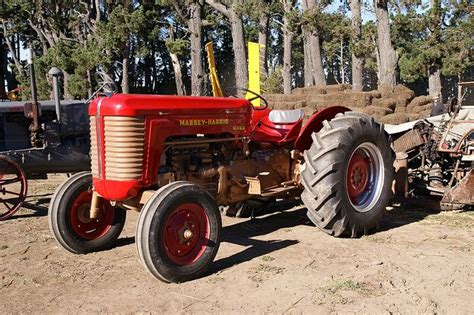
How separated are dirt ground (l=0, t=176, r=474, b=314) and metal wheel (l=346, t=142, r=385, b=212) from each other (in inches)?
15.1

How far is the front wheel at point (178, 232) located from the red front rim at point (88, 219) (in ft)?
4.09

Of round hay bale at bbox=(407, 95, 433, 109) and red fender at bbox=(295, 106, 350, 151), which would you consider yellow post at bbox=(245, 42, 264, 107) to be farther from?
round hay bale at bbox=(407, 95, 433, 109)

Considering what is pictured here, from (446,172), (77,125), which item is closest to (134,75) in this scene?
(77,125)

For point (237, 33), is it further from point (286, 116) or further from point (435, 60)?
point (286, 116)

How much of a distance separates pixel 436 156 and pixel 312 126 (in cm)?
204

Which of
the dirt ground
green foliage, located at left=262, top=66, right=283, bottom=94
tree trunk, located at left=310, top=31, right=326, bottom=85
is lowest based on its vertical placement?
the dirt ground

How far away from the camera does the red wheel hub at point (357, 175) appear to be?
5.51 m

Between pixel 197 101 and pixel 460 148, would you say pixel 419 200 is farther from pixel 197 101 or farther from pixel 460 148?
pixel 197 101

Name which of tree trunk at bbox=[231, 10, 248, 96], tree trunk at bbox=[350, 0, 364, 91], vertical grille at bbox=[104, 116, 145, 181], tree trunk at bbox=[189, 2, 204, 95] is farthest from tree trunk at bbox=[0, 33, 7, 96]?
vertical grille at bbox=[104, 116, 145, 181]

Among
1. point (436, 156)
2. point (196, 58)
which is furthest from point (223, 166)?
point (196, 58)

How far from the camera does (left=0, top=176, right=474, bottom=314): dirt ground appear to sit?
12.2ft

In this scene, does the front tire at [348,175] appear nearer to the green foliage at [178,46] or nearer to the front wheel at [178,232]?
the front wheel at [178,232]

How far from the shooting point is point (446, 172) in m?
6.75

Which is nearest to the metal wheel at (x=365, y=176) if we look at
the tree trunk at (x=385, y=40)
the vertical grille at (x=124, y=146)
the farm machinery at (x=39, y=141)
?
the vertical grille at (x=124, y=146)
